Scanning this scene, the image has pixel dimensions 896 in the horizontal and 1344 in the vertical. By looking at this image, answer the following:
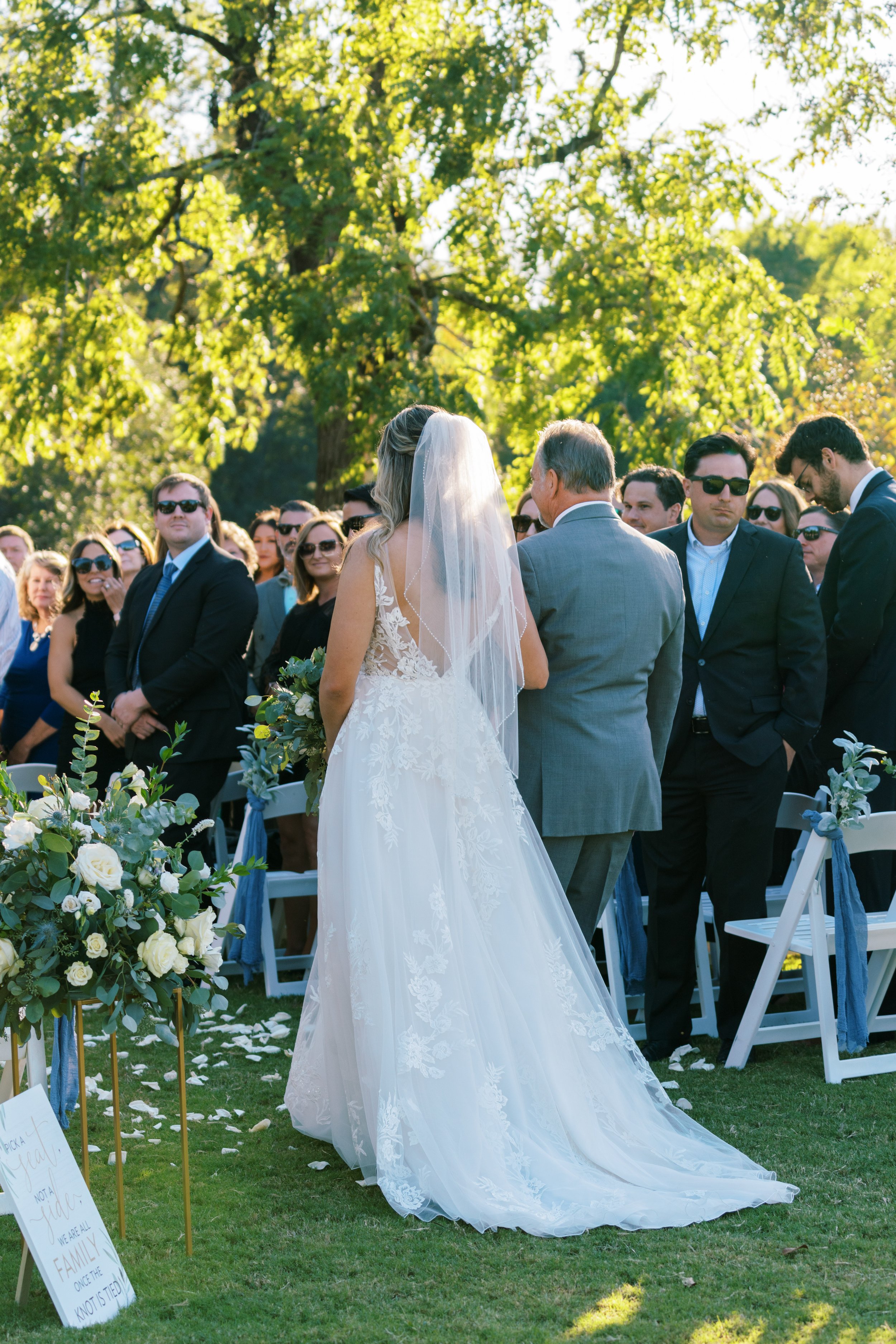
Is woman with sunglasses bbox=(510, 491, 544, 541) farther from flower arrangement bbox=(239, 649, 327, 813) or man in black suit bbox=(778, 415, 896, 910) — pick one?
flower arrangement bbox=(239, 649, 327, 813)

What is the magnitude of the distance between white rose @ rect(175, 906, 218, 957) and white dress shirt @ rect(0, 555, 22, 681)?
15.5ft

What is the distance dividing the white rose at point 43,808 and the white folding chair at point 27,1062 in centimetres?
65

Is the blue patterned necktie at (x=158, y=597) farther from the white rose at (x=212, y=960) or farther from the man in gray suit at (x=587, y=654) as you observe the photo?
the white rose at (x=212, y=960)

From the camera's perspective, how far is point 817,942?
4848mm

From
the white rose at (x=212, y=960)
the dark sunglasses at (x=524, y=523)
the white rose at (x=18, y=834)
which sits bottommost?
the white rose at (x=212, y=960)

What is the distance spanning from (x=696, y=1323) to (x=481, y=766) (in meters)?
1.66

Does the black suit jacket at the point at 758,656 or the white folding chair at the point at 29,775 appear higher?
the black suit jacket at the point at 758,656

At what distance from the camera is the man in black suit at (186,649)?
6.77 metres

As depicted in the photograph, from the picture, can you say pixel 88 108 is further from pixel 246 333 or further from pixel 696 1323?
pixel 696 1323

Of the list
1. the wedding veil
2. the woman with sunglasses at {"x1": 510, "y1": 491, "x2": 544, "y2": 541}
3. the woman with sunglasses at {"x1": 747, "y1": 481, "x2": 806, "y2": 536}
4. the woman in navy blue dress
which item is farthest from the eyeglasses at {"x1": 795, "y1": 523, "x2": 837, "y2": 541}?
the woman in navy blue dress

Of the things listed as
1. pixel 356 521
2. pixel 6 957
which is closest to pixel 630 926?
pixel 356 521

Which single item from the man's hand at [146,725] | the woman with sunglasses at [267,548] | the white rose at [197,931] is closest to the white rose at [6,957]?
the white rose at [197,931]

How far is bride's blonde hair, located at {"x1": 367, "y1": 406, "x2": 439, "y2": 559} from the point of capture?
4.00m

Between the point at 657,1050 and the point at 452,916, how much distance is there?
180 centimetres
